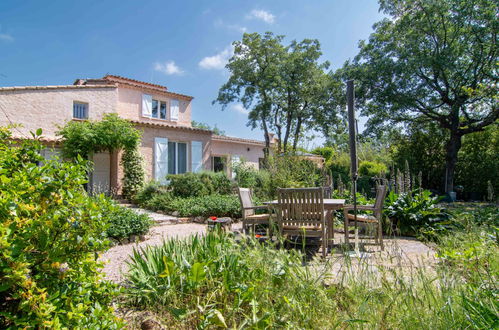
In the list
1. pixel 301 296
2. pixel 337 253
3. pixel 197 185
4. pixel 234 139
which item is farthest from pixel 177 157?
pixel 301 296

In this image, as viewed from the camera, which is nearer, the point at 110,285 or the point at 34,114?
the point at 110,285

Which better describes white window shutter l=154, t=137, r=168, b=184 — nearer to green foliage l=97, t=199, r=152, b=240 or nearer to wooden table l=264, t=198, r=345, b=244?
green foliage l=97, t=199, r=152, b=240

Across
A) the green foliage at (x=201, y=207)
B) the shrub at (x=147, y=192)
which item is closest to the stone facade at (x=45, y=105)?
the shrub at (x=147, y=192)

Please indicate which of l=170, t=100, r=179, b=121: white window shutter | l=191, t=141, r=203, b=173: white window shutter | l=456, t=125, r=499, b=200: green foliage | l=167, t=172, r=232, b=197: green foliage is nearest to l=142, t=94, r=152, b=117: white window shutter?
l=170, t=100, r=179, b=121: white window shutter

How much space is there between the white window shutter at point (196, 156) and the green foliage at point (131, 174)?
3035 millimetres

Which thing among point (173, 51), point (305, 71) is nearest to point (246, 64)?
point (305, 71)

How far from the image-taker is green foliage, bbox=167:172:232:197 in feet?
33.5

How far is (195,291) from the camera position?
2.20 metres

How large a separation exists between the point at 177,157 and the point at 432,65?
12575 millimetres

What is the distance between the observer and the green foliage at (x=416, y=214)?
18.2 feet

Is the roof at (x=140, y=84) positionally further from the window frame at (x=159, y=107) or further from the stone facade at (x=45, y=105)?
the stone facade at (x=45, y=105)

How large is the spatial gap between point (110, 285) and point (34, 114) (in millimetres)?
12338

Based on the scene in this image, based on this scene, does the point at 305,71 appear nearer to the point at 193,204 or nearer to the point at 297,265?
the point at 193,204

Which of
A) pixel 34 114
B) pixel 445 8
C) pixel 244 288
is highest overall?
pixel 445 8
